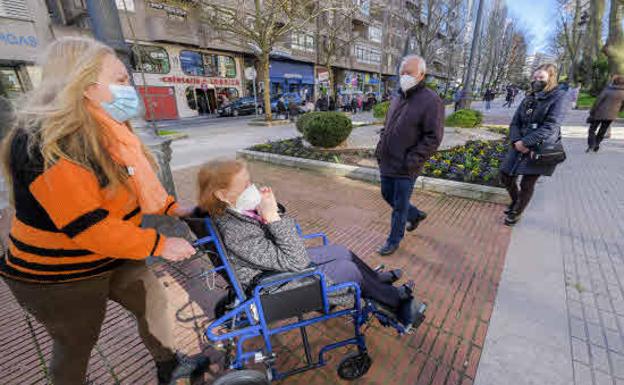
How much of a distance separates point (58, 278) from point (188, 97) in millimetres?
25303

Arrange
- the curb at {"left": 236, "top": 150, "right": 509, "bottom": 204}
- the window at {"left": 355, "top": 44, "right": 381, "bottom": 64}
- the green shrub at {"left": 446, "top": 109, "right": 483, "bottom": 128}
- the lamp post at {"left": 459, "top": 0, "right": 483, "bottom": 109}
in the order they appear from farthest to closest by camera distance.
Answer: the window at {"left": 355, "top": 44, "right": 381, "bottom": 64}, the green shrub at {"left": 446, "top": 109, "right": 483, "bottom": 128}, the lamp post at {"left": 459, "top": 0, "right": 483, "bottom": 109}, the curb at {"left": 236, "top": 150, "right": 509, "bottom": 204}

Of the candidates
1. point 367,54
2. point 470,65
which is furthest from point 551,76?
point 367,54

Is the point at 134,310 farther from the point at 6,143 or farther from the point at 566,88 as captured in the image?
the point at 566,88

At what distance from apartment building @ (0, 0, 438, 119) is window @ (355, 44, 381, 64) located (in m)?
0.21

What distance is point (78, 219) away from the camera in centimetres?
108

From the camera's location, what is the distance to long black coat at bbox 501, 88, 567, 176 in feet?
10.2

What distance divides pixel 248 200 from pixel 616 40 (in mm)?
21774

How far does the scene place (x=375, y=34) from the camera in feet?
129

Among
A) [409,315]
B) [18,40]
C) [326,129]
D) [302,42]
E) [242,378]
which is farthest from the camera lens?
[302,42]

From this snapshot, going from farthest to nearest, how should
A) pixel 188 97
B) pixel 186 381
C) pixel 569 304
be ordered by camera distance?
pixel 188 97 → pixel 569 304 → pixel 186 381

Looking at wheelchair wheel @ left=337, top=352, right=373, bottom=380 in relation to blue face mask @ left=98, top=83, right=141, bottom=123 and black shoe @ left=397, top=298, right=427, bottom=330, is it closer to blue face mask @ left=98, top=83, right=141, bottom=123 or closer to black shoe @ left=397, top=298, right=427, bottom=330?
black shoe @ left=397, top=298, right=427, bottom=330

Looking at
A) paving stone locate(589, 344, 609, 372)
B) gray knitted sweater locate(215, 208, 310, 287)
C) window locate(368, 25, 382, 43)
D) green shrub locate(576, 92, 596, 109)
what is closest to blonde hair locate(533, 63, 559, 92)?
paving stone locate(589, 344, 609, 372)

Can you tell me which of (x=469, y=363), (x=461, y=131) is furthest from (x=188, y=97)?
(x=469, y=363)

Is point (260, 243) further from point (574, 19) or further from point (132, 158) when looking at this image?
point (574, 19)
